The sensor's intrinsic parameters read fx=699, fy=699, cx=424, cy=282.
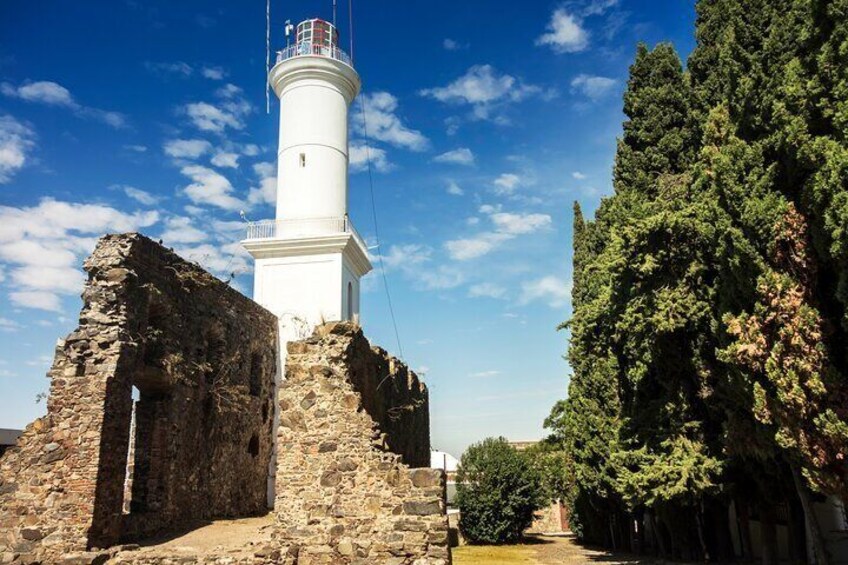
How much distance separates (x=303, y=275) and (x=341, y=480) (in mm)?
13872

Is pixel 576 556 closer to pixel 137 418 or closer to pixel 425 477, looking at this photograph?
pixel 137 418

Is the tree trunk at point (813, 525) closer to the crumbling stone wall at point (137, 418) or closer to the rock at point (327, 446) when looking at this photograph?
the rock at point (327, 446)

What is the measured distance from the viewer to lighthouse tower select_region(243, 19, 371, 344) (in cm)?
2314

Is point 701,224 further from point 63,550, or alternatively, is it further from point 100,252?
point 63,550

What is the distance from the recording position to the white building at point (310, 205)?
75.9ft

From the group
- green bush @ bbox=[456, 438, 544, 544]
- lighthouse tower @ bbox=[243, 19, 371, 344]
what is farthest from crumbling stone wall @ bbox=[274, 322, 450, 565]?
green bush @ bbox=[456, 438, 544, 544]

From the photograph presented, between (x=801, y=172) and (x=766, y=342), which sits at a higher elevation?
(x=801, y=172)

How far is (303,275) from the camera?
76.7 feet

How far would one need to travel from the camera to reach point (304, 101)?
24.9 meters

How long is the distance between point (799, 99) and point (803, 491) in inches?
268

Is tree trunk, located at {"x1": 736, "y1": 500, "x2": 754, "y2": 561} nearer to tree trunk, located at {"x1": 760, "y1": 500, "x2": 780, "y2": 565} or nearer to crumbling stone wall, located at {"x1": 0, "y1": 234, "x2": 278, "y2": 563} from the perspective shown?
tree trunk, located at {"x1": 760, "y1": 500, "x2": 780, "y2": 565}

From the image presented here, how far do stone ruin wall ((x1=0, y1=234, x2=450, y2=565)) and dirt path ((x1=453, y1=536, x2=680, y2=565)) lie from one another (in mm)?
7005

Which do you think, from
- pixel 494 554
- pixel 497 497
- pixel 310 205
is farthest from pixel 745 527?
pixel 310 205

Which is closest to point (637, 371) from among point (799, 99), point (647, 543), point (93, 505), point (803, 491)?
point (803, 491)
